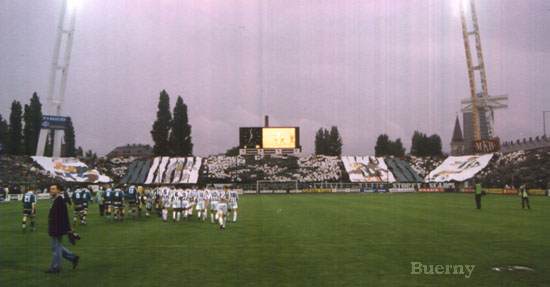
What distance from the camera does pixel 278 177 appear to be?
8169 centimetres

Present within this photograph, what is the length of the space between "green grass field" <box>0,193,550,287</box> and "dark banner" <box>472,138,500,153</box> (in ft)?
220

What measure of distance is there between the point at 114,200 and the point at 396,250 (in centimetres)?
1670

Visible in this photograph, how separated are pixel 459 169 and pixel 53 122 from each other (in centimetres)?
6990

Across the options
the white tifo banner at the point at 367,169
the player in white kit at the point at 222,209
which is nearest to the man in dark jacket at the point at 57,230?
the player in white kit at the point at 222,209

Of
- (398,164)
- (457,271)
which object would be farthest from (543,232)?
(398,164)

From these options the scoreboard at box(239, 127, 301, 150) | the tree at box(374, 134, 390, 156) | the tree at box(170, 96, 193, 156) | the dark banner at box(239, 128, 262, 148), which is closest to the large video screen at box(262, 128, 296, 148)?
the scoreboard at box(239, 127, 301, 150)

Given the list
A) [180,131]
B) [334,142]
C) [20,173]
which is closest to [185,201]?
[20,173]

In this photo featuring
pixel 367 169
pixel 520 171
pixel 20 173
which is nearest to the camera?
pixel 20 173

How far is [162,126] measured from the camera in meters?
86.0

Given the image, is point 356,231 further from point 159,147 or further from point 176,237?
point 159,147

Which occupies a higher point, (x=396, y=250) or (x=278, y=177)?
(x=278, y=177)

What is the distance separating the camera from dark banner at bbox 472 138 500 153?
81062mm

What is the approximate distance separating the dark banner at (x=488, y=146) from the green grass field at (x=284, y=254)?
67.1 meters

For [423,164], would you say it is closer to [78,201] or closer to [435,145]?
[435,145]
